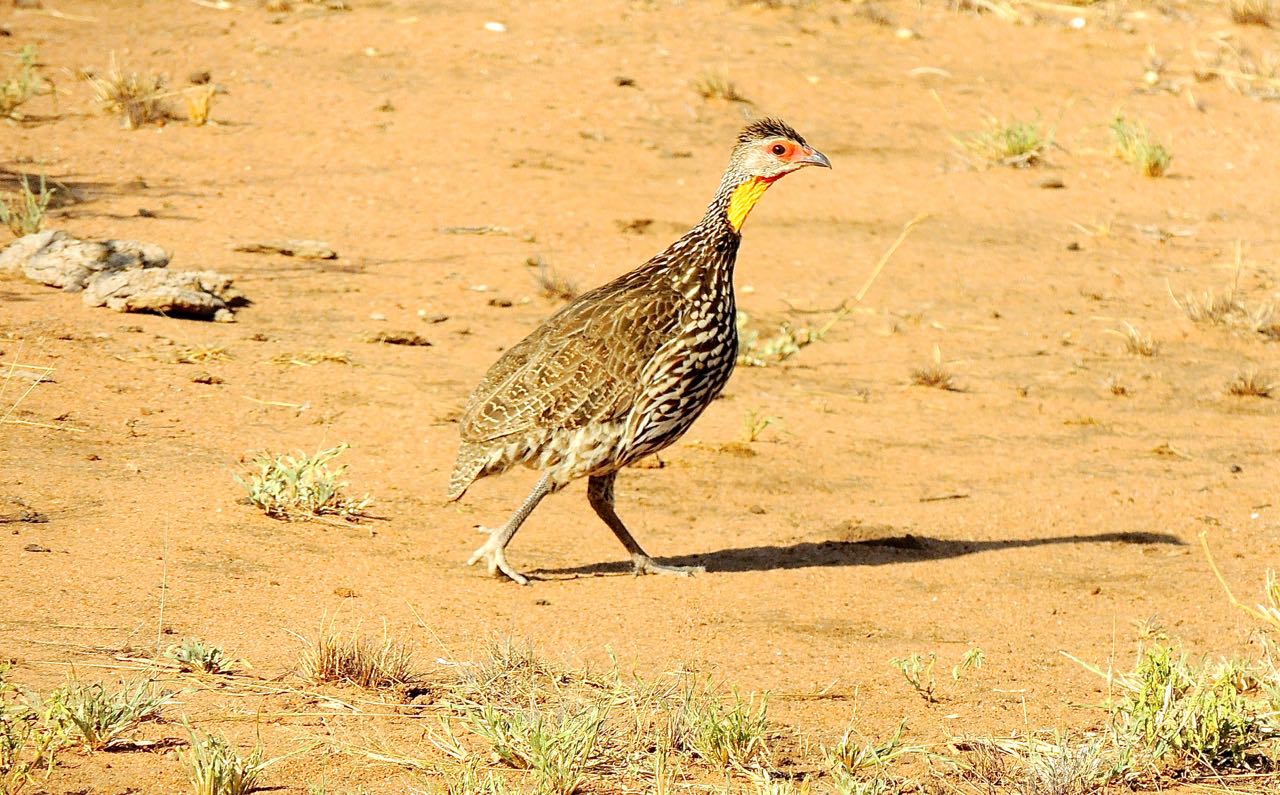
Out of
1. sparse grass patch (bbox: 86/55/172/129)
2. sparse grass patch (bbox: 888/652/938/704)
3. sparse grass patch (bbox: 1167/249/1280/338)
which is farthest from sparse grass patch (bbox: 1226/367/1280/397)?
sparse grass patch (bbox: 86/55/172/129)

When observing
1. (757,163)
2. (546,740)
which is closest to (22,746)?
(546,740)

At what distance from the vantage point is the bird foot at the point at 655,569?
7.12 meters

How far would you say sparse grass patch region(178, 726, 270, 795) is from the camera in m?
4.17

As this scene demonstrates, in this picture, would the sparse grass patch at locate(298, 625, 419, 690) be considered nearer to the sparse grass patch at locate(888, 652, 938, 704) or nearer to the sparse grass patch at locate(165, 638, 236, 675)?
the sparse grass patch at locate(165, 638, 236, 675)

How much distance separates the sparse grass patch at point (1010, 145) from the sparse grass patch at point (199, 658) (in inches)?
447

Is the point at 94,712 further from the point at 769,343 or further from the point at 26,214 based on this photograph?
the point at 26,214

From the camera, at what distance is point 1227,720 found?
192 inches

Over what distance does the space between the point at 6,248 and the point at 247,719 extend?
6569mm

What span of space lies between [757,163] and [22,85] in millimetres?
8632

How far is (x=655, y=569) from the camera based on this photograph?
711 cm

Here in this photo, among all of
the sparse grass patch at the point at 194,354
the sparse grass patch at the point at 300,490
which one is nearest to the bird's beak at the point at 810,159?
the sparse grass patch at the point at 300,490

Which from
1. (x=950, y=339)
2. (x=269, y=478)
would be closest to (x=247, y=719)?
(x=269, y=478)

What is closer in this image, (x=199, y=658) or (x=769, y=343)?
(x=199, y=658)

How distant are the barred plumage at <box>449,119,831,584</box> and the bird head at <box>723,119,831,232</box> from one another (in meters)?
0.29
